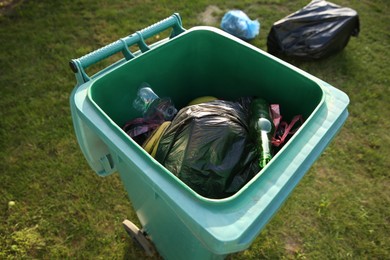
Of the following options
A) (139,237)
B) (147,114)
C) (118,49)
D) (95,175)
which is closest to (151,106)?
(147,114)

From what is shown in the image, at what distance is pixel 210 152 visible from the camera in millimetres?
1010

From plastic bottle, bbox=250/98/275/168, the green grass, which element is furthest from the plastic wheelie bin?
the green grass

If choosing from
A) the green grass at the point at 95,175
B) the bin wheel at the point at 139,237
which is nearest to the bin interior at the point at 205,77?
the bin wheel at the point at 139,237

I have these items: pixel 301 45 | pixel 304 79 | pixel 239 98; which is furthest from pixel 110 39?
pixel 304 79

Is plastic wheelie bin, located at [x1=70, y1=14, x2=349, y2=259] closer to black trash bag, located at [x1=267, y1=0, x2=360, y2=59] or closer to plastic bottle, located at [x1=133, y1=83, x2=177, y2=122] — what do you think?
plastic bottle, located at [x1=133, y1=83, x2=177, y2=122]

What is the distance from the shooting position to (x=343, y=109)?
3.34 feet

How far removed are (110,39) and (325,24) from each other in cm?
210

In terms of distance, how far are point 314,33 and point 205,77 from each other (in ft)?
5.76

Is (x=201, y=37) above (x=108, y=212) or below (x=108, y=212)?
above

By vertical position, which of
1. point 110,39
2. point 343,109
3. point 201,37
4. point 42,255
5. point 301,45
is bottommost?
point 42,255

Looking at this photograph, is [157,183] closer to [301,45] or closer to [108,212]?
[108,212]

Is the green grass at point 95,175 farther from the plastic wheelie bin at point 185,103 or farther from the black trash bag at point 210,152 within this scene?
the black trash bag at point 210,152

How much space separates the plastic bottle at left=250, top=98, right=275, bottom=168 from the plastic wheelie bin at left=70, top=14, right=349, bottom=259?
11 centimetres

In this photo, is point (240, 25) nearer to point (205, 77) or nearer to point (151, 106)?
point (205, 77)
